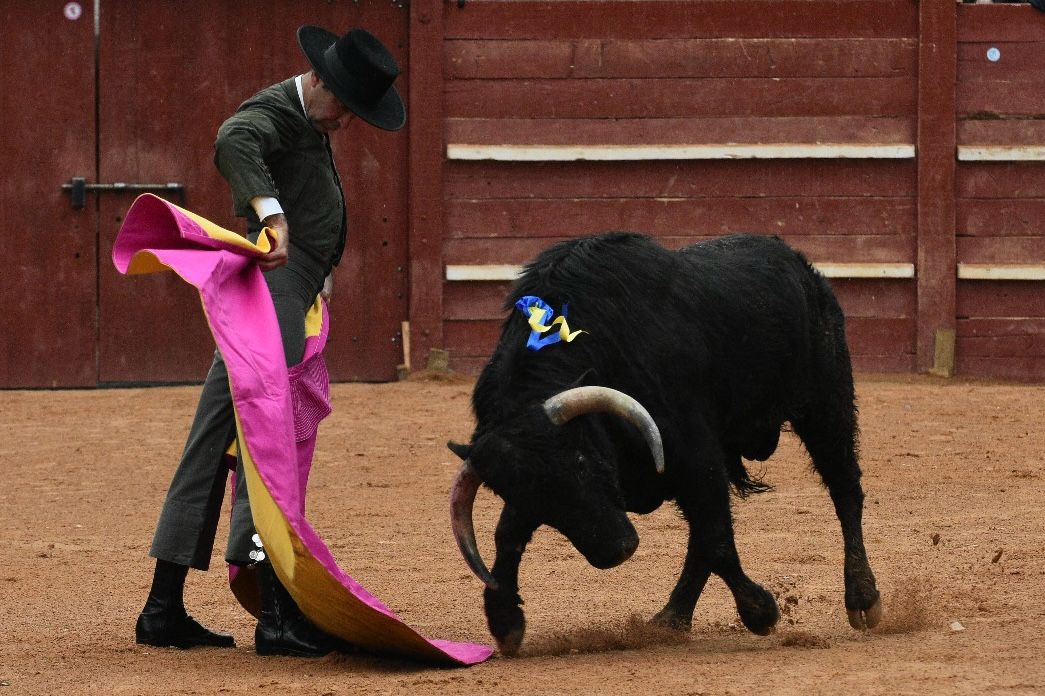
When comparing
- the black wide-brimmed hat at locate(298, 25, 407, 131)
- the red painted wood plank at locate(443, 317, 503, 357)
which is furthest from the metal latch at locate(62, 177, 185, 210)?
the black wide-brimmed hat at locate(298, 25, 407, 131)

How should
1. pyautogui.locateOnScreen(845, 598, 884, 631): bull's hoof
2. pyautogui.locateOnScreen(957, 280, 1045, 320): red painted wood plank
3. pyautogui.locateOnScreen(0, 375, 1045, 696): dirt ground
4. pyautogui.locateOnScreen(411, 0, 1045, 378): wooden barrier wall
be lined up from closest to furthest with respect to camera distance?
pyautogui.locateOnScreen(0, 375, 1045, 696): dirt ground → pyautogui.locateOnScreen(845, 598, 884, 631): bull's hoof → pyautogui.locateOnScreen(411, 0, 1045, 378): wooden barrier wall → pyautogui.locateOnScreen(957, 280, 1045, 320): red painted wood plank

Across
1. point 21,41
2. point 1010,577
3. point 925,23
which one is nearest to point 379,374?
point 21,41

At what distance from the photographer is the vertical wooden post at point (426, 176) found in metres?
11.0

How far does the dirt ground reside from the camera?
14.0ft

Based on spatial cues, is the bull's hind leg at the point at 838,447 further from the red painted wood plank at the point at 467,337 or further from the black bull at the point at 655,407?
the red painted wood plank at the point at 467,337

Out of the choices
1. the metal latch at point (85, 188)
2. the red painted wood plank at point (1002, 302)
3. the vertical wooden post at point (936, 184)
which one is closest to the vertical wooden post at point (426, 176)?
the metal latch at point (85, 188)

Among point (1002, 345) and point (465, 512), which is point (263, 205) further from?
point (1002, 345)

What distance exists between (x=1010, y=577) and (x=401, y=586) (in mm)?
2057

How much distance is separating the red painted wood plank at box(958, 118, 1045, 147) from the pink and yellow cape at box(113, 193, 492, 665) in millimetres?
7618

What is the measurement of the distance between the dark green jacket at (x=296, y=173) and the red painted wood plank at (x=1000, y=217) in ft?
23.8

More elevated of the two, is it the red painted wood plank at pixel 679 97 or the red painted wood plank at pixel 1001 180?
the red painted wood plank at pixel 679 97

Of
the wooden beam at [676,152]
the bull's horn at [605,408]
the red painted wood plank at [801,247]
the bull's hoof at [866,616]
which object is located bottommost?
the bull's hoof at [866,616]

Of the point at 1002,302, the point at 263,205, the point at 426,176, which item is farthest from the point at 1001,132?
the point at 263,205

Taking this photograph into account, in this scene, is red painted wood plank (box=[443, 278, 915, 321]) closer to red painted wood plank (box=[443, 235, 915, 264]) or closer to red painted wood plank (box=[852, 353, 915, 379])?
red painted wood plank (box=[443, 235, 915, 264])
